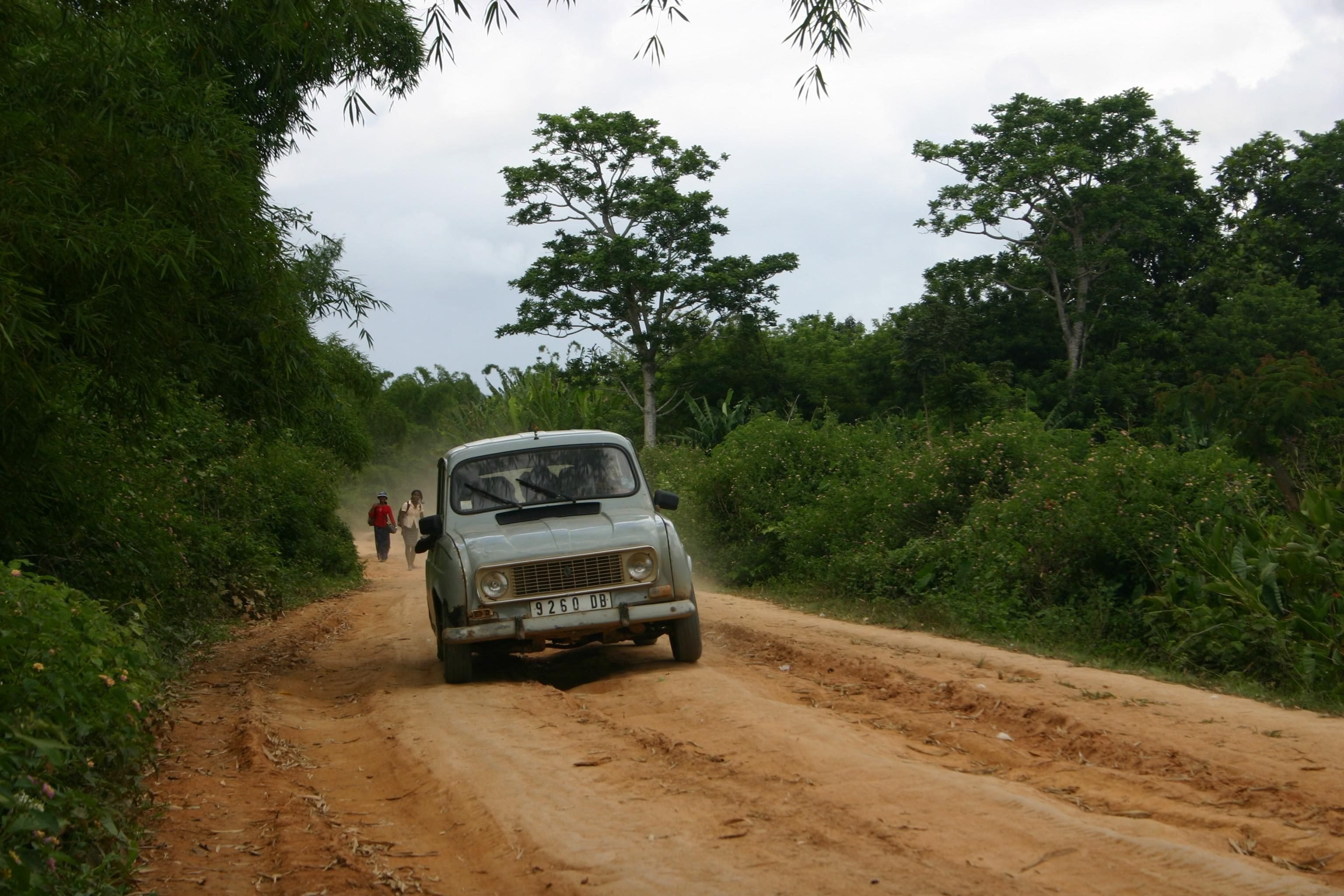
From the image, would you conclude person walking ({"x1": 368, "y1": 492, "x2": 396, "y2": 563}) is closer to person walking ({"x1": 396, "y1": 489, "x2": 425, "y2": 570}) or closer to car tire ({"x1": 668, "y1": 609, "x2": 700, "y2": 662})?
person walking ({"x1": 396, "y1": 489, "x2": 425, "y2": 570})

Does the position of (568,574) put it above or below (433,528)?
below

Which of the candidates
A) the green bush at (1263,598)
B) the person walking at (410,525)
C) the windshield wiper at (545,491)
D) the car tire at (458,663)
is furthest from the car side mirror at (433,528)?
the person walking at (410,525)

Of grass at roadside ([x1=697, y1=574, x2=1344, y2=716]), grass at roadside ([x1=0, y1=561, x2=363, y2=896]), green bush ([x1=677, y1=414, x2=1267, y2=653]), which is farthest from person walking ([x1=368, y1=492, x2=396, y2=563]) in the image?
grass at roadside ([x1=0, y1=561, x2=363, y2=896])

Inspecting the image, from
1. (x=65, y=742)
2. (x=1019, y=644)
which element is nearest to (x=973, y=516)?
(x=1019, y=644)

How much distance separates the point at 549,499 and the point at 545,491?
0.09m

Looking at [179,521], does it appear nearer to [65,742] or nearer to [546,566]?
[546,566]

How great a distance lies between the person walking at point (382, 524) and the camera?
2695cm

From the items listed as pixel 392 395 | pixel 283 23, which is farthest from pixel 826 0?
pixel 392 395

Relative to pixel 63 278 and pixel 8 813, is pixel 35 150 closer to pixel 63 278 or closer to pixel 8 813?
pixel 63 278

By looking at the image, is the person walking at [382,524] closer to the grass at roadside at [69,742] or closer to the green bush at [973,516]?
the green bush at [973,516]

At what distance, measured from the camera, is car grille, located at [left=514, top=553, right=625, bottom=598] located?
28.1ft

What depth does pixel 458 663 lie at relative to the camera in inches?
346

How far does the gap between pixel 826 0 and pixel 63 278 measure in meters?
4.76

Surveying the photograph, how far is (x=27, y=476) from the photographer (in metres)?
7.67
